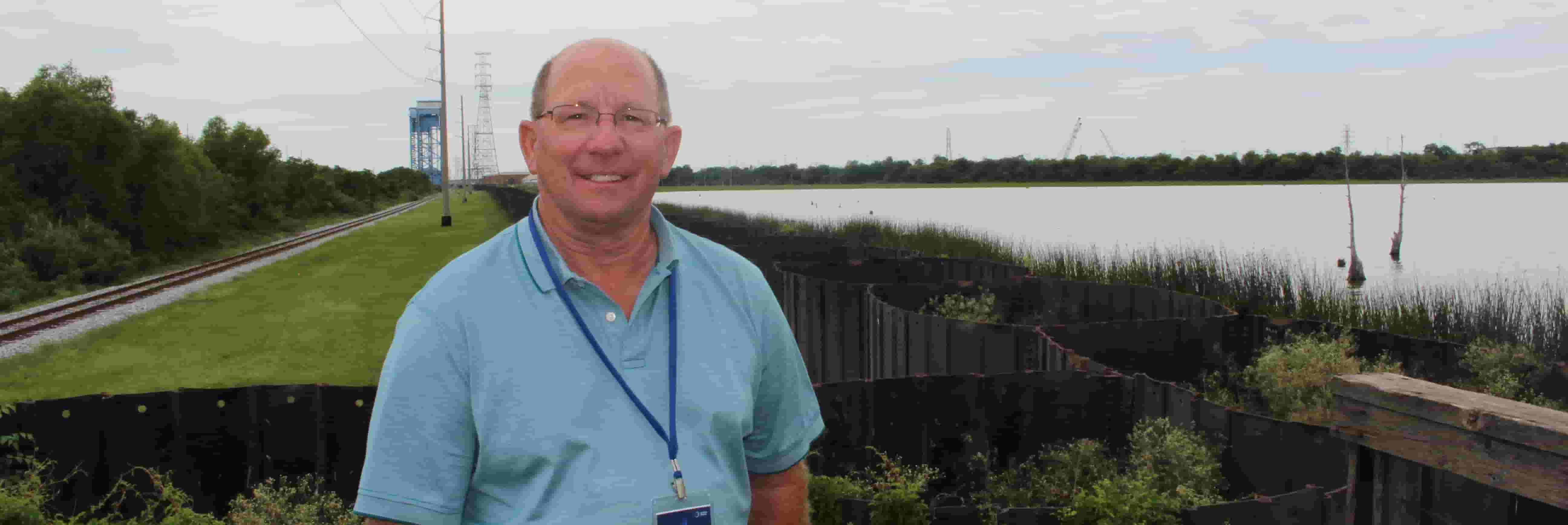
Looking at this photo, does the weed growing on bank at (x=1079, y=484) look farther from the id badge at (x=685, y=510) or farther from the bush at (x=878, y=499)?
the id badge at (x=685, y=510)

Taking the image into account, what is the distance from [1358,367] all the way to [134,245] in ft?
85.6

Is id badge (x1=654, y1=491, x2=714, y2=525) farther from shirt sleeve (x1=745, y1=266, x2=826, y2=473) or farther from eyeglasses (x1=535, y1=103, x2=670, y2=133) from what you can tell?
eyeglasses (x1=535, y1=103, x2=670, y2=133)

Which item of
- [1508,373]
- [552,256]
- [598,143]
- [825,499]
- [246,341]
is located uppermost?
[598,143]

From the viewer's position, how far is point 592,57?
1.96 meters

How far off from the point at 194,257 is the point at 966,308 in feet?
74.8

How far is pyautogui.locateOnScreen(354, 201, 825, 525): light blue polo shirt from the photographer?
5.78ft

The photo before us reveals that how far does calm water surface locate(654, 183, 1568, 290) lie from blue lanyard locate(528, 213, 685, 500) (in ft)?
51.5

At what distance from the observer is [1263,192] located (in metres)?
112

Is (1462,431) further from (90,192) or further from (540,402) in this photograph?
(90,192)

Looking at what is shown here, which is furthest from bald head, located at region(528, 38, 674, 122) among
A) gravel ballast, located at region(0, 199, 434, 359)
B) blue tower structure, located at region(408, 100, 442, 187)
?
blue tower structure, located at region(408, 100, 442, 187)

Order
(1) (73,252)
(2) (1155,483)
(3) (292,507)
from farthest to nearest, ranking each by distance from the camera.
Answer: (1) (73,252)
(3) (292,507)
(2) (1155,483)

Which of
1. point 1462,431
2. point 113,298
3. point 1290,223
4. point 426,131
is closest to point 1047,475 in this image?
point 1462,431

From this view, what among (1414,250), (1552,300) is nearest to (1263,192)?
(1414,250)

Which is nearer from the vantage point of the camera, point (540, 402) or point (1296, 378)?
point (540, 402)
